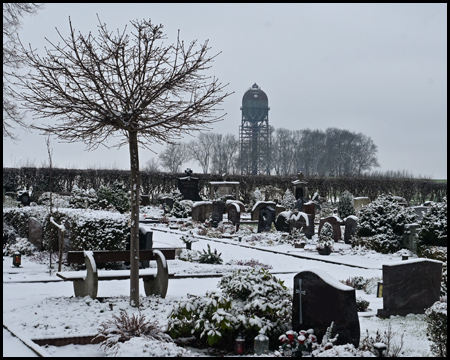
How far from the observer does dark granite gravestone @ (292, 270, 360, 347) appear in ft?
24.8

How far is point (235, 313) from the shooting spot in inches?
316

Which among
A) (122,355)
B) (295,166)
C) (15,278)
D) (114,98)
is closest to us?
(122,355)

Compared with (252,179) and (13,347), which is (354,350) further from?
(252,179)

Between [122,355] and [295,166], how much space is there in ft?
268

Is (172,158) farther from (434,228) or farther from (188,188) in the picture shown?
(434,228)

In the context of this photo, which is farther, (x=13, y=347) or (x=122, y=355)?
(x=13, y=347)

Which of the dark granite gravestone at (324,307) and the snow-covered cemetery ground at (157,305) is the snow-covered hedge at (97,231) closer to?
the snow-covered cemetery ground at (157,305)

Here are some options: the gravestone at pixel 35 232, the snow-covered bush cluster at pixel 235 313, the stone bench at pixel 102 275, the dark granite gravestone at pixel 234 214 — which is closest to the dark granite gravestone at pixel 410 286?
the snow-covered bush cluster at pixel 235 313

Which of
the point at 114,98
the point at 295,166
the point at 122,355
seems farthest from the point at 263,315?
the point at 295,166

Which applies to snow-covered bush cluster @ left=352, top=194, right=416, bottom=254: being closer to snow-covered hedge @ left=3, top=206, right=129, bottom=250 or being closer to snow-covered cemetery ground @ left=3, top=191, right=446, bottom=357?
snow-covered cemetery ground @ left=3, top=191, right=446, bottom=357

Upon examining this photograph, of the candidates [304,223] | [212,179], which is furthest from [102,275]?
[212,179]

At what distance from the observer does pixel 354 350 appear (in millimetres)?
6941

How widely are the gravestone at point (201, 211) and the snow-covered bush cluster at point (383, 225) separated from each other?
33.6ft

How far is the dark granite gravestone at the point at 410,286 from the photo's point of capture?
9.83 meters
